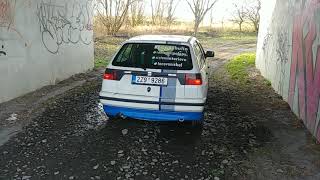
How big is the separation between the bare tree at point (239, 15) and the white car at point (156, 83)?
1250 inches

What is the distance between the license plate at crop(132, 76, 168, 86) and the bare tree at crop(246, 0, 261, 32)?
1249 inches

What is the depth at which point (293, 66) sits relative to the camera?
27.3ft

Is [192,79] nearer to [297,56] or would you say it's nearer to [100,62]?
[297,56]

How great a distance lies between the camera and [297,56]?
26.3ft

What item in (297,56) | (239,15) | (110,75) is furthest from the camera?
(239,15)

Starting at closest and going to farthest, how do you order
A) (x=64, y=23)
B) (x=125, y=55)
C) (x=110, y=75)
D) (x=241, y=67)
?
(x=110, y=75)
(x=125, y=55)
(x=64, y=23)
(x=241, y=67)

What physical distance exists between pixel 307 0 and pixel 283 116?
2.28m

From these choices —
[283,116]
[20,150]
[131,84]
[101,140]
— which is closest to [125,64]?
[131,84]

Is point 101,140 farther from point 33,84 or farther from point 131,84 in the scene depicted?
point 33,84

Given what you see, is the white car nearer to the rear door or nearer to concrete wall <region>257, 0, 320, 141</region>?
the rear door

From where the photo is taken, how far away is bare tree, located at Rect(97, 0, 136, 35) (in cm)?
2627

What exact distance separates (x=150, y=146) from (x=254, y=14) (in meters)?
32.9

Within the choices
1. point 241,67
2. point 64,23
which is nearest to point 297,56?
point 64,23

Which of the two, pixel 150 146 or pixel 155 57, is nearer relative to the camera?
pixel 150 146
